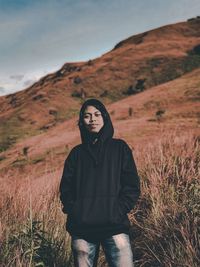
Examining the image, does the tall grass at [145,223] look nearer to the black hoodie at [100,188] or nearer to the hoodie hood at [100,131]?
the black hoodie at [100,188]

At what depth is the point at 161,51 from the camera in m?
49.9

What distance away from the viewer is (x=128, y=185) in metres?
3.51

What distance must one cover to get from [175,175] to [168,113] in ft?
51.6

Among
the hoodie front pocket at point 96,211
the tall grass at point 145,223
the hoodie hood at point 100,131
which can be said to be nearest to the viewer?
the hoodie front pocket at point 96,211

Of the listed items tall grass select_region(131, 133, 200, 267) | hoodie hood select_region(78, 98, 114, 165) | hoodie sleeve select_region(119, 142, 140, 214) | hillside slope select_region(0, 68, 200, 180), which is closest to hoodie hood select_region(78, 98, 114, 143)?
hoodie hood select_region(78, 98, 114, 165)

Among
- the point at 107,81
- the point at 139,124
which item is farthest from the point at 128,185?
the point at 107,81

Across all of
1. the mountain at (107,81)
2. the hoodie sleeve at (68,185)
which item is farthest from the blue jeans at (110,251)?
the mountain at (107,81)

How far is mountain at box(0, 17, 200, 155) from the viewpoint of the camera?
39.9 meters

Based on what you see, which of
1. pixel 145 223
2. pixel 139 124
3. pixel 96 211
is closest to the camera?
pixel 96 211

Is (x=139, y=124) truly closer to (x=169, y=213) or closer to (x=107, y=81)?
(x=169, y=213)

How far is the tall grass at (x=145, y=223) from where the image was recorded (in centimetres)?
435

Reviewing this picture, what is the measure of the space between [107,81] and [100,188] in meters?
43.0

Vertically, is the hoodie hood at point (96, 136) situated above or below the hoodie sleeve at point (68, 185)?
above

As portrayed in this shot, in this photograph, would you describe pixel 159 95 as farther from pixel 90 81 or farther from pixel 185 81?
pixel 90 81
